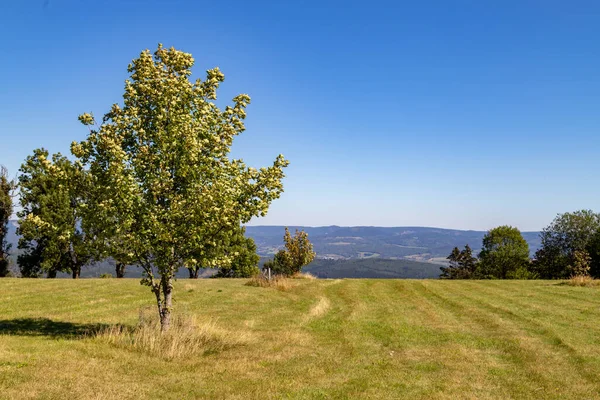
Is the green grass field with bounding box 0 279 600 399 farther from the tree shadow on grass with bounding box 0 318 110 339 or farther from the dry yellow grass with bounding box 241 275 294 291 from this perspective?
the dry yellow grass with bounding box 241 275 294 291

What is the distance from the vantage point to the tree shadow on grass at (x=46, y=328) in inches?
687

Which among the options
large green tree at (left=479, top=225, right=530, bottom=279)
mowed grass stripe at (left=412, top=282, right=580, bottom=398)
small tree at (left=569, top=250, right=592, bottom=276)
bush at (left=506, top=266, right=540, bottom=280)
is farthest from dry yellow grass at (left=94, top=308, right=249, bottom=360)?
large green tree at (left=479, top=225, right=530, bottom=279)

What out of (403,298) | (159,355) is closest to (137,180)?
(159,355)

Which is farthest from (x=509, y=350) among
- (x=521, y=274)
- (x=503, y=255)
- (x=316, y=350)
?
(x=503, y=255)

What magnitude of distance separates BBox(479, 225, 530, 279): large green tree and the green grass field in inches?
2010

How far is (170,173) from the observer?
15.9m

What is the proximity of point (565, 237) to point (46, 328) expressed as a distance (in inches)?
4022

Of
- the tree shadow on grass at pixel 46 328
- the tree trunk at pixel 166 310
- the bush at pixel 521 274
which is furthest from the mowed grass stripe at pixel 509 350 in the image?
the bush at pixel 521 274

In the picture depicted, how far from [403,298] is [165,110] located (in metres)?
24.0

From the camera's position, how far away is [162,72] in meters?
17.5

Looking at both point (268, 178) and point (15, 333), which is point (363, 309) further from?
point (15, 333)

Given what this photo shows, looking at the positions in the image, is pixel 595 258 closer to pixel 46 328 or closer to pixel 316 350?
pixel 316 350

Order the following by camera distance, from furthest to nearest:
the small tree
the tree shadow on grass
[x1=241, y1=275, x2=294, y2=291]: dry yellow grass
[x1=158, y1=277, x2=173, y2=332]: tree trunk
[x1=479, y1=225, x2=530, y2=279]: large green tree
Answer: [x1=479, y1=225, x2=530, y2=279]: large green tree → the small tree → [x1=241, y1=275, x2=294, y2=291]: dry yellow grass → the tree shadow on grass → [x1=158, y1=277, x2=173, y2=332]: tree trunk

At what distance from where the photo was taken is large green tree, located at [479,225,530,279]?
80.9m
